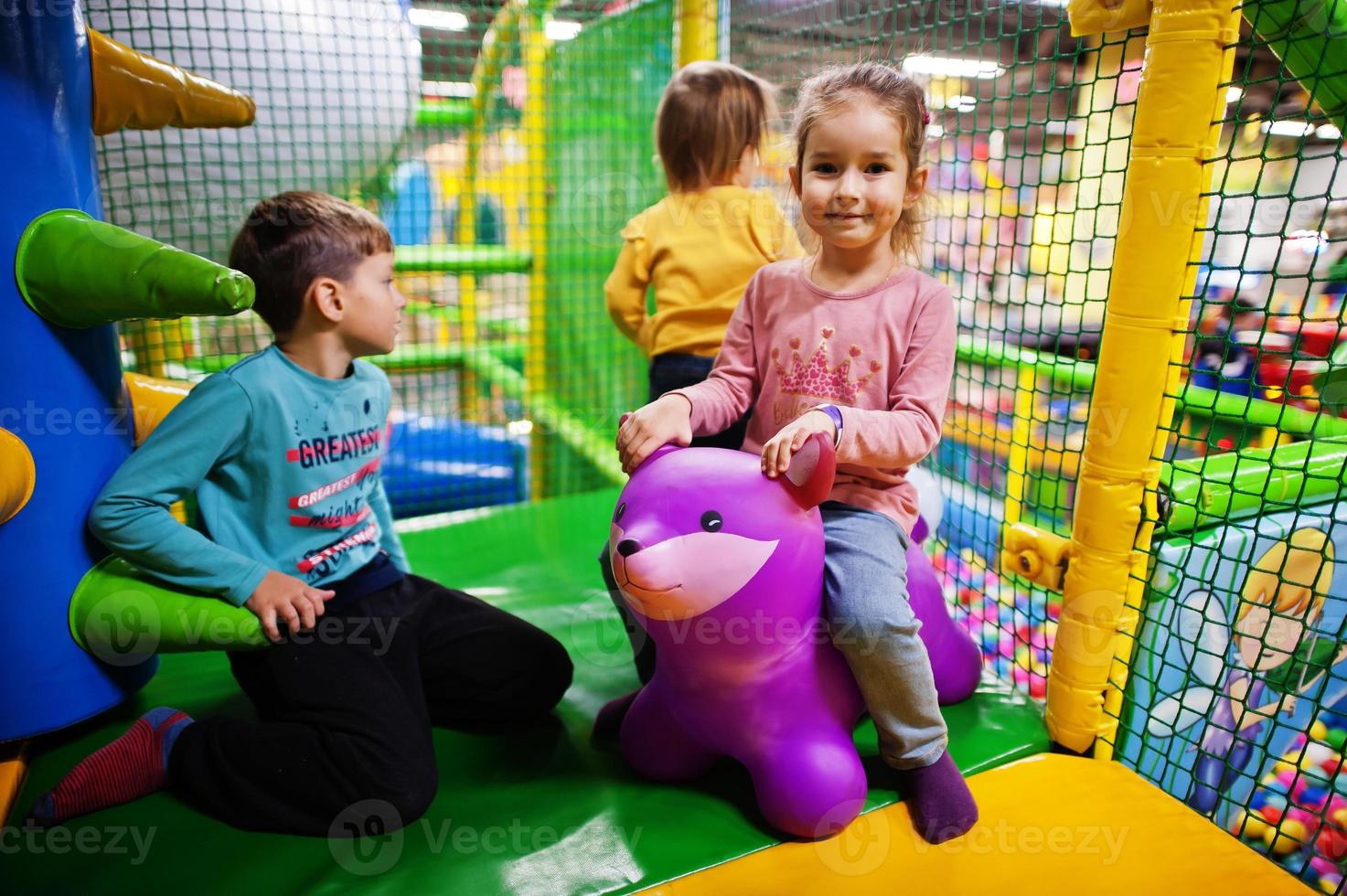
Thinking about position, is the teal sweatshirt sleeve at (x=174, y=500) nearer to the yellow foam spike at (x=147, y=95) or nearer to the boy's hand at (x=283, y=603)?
the boy's hand at (x=283, y=603)

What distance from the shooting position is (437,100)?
3.10 meters

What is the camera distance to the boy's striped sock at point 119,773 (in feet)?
3.38

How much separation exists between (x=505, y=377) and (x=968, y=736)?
1.91m

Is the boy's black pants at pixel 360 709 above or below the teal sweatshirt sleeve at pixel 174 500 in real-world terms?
below

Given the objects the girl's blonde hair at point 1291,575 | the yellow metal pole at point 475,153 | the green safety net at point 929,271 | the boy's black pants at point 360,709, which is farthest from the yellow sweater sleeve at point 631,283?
the girl's blonde hair at point 1291,575

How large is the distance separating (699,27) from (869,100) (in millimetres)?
1157

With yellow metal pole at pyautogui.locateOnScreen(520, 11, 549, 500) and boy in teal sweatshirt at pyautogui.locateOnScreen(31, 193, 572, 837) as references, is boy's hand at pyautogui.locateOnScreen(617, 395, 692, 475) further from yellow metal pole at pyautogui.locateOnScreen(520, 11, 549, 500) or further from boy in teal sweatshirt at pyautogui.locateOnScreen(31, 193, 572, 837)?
yellow metal pole at pyautogui.locateOnScreen(520, 11, 549, 500)

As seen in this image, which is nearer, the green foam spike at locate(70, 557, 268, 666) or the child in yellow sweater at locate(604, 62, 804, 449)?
the green foam spike at locate(70, 557, 268, 666)

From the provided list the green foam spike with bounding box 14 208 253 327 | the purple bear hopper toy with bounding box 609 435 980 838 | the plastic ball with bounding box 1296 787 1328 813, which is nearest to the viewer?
the purple bear hopper toy with bounding box 609 435 980 838

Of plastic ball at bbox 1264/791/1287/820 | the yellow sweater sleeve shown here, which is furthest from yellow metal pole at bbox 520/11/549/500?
plastic ball at bbox 1264/791/1287/820

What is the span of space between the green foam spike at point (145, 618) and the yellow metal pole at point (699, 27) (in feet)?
5.19

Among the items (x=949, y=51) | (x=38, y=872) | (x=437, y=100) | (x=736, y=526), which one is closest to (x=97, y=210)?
(x=38, y=872)

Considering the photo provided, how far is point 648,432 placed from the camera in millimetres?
1024

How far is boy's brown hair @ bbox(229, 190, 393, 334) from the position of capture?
115cm
